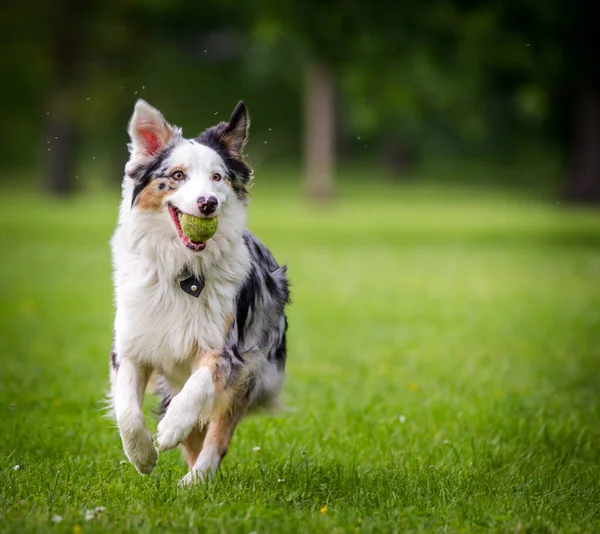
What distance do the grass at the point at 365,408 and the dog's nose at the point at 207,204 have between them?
1458mm

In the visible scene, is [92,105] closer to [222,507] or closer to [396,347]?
[396,347]

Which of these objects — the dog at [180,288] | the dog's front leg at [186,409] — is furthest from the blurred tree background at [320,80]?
the dog's front leg at [186,409]

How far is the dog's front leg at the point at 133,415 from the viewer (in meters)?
5.11

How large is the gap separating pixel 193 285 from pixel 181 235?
28 centimetres

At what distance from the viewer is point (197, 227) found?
16.4 ft

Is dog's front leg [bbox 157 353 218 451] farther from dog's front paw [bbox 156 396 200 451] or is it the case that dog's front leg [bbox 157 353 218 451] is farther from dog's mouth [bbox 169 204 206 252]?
dog's mouth [bbox 169 204 206 252]

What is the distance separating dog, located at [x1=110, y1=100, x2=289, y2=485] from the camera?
16.6 feet

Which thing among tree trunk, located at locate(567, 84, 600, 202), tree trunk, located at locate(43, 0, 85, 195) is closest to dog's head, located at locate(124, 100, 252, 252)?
tree trunk, located at locate(567, 84, 600, 202)

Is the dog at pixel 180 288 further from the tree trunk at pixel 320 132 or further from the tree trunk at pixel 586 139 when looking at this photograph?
the tree trunk at pixel 320 132

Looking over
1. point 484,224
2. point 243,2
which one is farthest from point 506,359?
point 243,2

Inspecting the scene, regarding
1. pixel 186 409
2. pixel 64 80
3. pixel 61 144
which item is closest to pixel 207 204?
pixel 186 409

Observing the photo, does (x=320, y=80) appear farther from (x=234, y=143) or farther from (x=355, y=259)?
(x=234, y=143)

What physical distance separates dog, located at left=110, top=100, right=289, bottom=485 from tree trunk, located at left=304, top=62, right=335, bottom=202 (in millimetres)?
29367

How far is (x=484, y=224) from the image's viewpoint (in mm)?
27766
